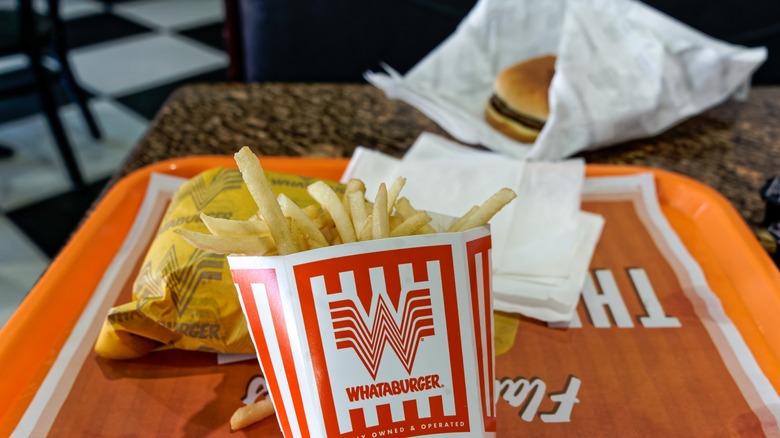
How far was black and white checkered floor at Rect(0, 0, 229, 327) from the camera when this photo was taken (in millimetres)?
2350

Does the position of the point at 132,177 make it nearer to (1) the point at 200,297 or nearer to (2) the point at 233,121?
(2) the point at 233,121

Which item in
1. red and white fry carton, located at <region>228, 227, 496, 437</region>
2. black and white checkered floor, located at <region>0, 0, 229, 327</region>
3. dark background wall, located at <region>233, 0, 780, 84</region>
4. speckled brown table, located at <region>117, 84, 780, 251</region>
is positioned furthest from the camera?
black and white checkered floor, located at <region>0, 0, 229, 327</region>

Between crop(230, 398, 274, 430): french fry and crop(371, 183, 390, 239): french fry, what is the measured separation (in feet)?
0.81

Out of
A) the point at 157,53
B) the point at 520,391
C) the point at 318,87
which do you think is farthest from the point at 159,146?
the point at 157,53

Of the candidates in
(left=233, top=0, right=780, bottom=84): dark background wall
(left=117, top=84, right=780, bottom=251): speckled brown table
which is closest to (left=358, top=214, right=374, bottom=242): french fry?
(left=117, top=84, right=780, bottom=251): speckled brown table

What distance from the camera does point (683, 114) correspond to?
1.36m

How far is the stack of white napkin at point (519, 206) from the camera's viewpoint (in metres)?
0.92

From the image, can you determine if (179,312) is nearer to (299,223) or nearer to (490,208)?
(299,223)

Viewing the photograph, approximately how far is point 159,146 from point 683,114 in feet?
3.49

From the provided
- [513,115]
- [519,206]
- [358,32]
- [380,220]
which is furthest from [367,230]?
[358,32]

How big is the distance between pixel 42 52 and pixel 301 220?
2438mm

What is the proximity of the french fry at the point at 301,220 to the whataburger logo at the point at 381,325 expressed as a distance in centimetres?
7

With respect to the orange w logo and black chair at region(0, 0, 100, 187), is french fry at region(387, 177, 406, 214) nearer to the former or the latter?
the orange w logo

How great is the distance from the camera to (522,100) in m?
1.29
